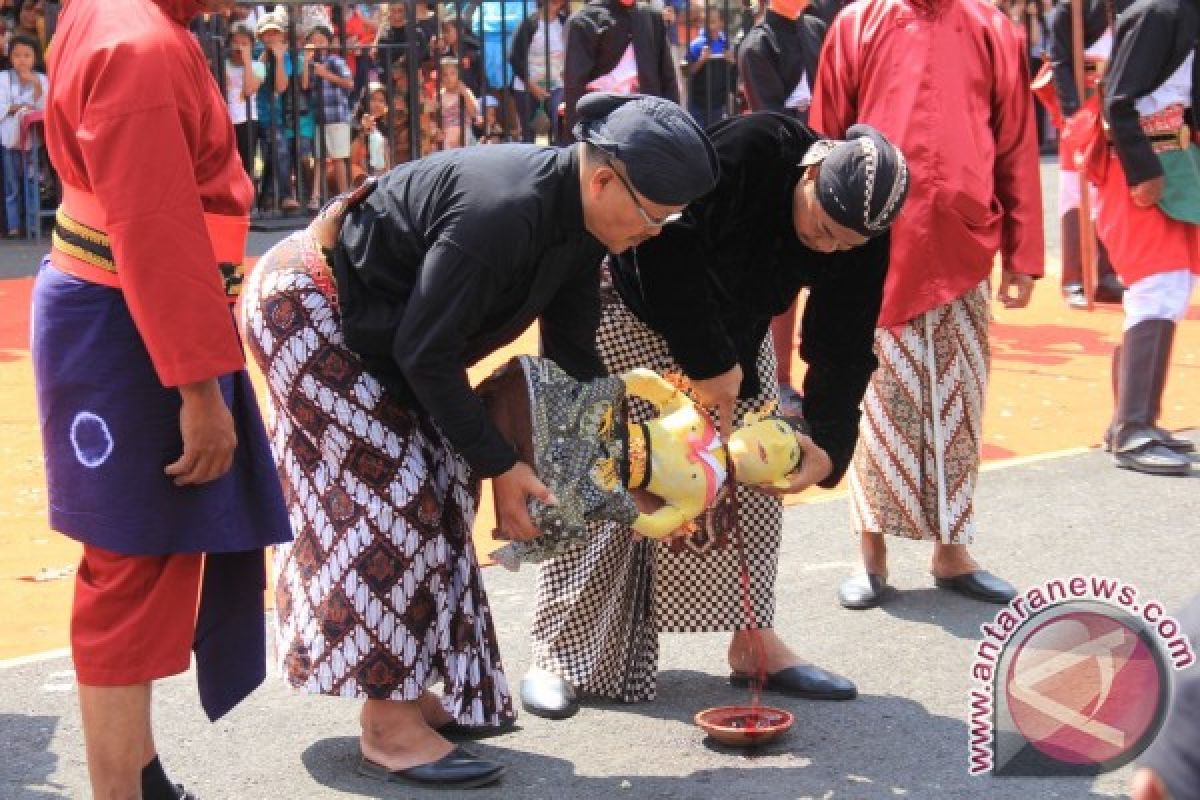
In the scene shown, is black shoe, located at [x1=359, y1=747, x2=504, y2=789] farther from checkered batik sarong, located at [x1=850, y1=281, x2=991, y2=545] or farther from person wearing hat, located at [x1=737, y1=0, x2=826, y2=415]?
person wearing hat, located at [x1=737, y1=0, x2=826, y2=415]

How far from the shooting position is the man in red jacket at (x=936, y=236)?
18.1 feet

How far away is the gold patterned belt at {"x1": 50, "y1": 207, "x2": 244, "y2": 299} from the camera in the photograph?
3629 mm

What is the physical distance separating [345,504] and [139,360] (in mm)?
631

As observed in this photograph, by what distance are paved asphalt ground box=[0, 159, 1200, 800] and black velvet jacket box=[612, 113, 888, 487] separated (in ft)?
2.18

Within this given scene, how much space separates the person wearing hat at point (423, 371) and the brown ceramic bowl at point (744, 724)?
501mm

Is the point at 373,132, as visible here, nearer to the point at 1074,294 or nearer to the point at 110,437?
the point at 1074,294

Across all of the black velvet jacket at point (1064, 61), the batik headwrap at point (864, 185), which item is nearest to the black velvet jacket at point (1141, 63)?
the black velvet jacket at point (1064, 61)

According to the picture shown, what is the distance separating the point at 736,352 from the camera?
466 cm

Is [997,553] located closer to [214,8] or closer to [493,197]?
[493,197]

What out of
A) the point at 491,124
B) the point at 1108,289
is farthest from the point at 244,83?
the point at 1108,289

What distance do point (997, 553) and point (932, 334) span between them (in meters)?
0.91

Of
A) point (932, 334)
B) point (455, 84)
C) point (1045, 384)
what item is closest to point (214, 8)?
point (932, 334)

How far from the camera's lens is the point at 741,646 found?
494 cm

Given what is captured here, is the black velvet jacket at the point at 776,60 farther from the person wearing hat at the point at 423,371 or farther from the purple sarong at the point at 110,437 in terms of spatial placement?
the purple sarong at the point at 110,437
